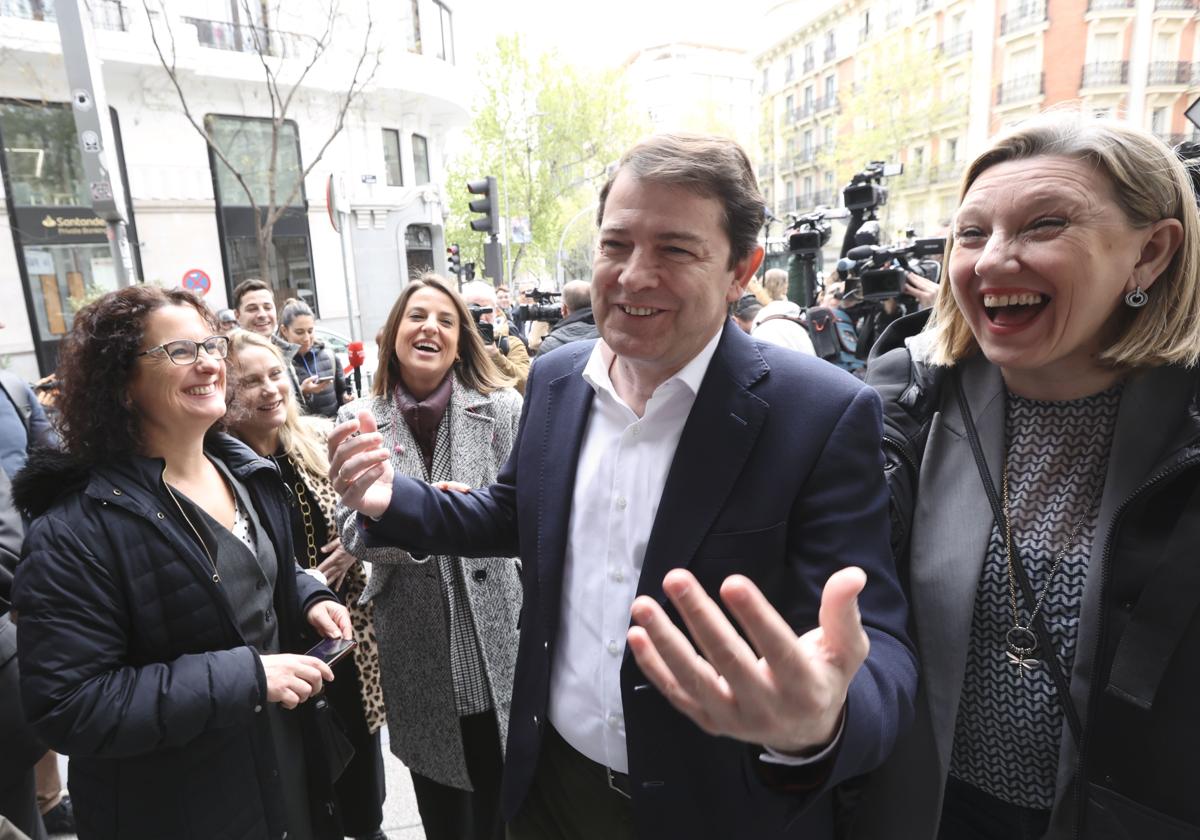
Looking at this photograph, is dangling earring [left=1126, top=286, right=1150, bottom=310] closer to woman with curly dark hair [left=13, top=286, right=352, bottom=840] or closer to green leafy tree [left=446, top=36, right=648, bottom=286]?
woman with curly dark hair [left=13, top=286, right=352, bottom=840]

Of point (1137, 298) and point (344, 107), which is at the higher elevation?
point (344, 107)

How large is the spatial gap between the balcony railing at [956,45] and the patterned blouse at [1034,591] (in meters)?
36.2

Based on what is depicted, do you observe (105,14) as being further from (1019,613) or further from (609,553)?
(1019,613)

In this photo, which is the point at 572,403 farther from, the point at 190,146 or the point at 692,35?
the point at 692,35

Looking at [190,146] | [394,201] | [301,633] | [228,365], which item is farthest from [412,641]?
[394,201]

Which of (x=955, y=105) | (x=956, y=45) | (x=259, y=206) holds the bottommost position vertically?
(x=259, y=206)

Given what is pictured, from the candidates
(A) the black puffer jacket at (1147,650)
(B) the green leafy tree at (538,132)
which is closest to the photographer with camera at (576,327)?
(A) the black puffer jacket at (1147,650)

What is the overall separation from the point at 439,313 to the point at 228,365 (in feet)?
2.80

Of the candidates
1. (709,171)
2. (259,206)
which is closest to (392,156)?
(259,206)

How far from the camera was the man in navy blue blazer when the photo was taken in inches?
51.1

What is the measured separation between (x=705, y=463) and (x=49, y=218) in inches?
734

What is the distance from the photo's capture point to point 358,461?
162cm

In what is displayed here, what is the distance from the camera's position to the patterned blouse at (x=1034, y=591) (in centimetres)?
138

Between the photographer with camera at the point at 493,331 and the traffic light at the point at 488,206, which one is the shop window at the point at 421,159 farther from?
the photographer with camera at the point at 493,331
